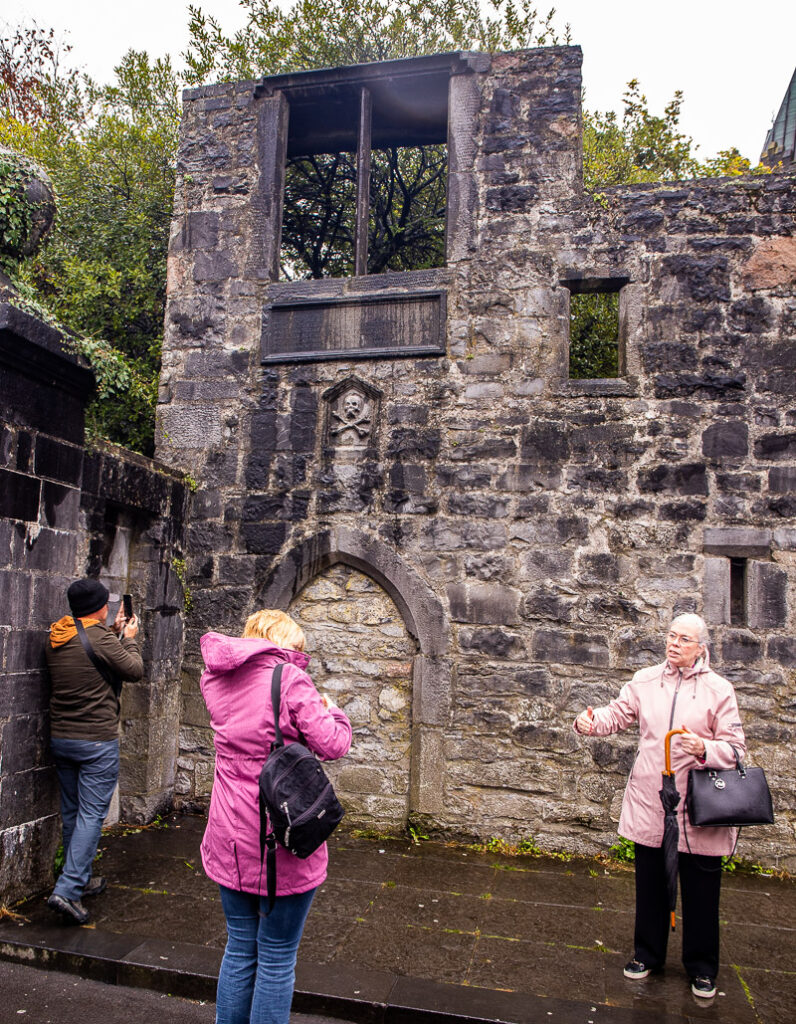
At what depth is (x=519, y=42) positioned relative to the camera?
528 inches

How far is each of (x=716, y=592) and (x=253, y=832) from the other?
12.7 feet

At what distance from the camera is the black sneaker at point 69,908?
407 centimetres

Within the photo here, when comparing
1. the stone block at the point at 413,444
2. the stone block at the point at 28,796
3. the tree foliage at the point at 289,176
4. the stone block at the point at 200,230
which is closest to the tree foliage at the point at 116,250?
the tree foliage at the point at 289,176

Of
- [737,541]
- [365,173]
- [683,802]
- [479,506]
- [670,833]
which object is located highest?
[365,173]

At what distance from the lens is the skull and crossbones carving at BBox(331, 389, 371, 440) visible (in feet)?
20.4

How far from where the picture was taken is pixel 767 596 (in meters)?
5.48

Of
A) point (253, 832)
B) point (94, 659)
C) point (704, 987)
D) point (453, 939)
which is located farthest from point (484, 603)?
point (253, 832)

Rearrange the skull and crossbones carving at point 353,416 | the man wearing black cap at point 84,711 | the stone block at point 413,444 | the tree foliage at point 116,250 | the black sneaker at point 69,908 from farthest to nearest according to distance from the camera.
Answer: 1. the tree foliage at point 116,250
2. the skull and crossbones carving at point 353,416
3. the stone block at point 413,444
4. the man wearing black cap at point 84,711
5. the black sneaker at point 69,908

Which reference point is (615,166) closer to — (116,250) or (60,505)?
(116,250)

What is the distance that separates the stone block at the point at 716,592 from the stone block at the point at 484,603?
1.25m

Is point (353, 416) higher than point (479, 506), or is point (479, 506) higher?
point (353, 416)

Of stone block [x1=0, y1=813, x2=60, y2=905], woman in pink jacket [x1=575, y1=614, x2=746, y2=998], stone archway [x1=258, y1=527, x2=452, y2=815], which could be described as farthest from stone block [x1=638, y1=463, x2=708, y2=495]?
stone block [x1=0, y1=813, x2=60, y2=905]

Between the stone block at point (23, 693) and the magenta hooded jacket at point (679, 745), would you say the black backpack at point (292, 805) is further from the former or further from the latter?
the stone block at point (23, 693)

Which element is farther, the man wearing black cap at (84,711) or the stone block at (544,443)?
the stone block at (544,443)
